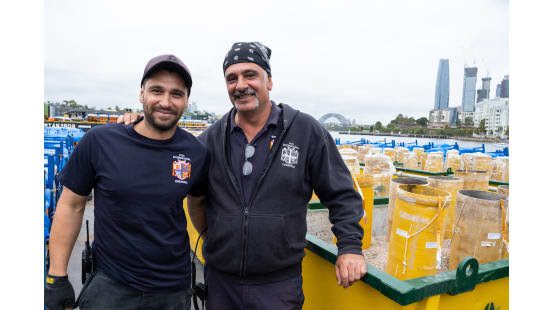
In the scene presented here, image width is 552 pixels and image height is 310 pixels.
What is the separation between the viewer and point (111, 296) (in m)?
1.97

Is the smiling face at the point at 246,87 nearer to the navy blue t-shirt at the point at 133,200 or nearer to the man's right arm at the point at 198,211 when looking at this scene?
the navy blue t-shirt at the point at 133,200

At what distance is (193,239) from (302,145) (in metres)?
3.93

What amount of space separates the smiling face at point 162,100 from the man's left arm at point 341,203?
0.98 meters

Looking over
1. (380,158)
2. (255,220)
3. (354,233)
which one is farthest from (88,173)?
(380,158)

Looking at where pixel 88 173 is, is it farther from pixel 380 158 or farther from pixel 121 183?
pixel 380 158

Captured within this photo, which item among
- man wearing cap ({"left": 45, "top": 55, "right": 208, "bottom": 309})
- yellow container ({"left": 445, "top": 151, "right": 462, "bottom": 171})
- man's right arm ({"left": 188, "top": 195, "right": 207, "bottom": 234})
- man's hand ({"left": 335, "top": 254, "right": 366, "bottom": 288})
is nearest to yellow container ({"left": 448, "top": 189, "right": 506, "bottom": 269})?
man's hand ({"left": 335, "top": 254, "right": 366, "bottom": 288})

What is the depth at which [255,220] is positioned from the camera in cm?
191

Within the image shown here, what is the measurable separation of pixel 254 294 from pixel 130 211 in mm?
932

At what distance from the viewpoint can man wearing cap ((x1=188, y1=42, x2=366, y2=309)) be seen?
1.92 meters

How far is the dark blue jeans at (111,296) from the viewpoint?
197cm

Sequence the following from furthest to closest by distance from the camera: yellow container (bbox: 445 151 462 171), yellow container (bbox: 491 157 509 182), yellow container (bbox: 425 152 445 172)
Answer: yellow container (bbox: 425 152 445 172) < yellow container (bbox: 445 151 462 171) < yellow container (bbox: 491 157 509 182)

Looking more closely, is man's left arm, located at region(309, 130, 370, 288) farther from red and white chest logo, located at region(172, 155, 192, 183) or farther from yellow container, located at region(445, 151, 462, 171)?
yellow container, located at region(445, 151, 462, 171)

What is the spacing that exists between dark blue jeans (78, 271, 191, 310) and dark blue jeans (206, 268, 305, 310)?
1.26 feet

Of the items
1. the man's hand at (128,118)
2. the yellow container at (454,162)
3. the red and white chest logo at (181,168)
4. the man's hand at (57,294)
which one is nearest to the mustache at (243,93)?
the red and white chest logo at (181,168)
